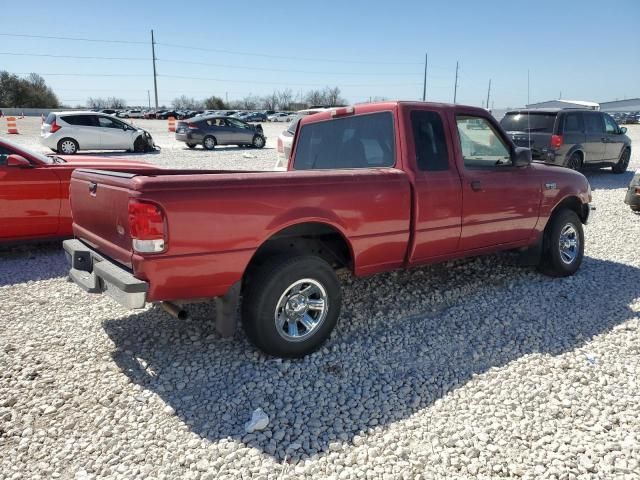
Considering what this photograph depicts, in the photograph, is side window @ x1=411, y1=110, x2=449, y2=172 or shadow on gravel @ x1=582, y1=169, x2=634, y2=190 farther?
shadow on gravel @ x1=582, y1=169, x2=634, y2=190

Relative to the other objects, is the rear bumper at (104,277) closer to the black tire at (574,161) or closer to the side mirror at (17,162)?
the side mirror at (17,162)

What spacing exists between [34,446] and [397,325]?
2.75 metres

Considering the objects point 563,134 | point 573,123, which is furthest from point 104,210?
point 573,123

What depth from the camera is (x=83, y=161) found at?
671 cm

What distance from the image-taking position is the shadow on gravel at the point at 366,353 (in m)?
2.95

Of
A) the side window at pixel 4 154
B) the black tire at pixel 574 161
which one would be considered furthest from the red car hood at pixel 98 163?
the black tire at pixel 574 161

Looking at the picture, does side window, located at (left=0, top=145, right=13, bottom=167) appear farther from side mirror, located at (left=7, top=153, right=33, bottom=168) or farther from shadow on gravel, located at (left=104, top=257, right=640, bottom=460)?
shadow on gravel, located at (left=104, top=257, right=640, bottom=460)

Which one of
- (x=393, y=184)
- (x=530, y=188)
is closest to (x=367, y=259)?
(x=393, y=184)

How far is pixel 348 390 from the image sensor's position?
3.23 meters

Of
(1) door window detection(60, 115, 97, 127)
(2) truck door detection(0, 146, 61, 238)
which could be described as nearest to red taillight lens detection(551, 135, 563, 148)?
(2) truck door detection(0, 146, 61, 238)

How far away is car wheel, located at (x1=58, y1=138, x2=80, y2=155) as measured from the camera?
1694 cm

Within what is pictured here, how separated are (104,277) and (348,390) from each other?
1.76 meters

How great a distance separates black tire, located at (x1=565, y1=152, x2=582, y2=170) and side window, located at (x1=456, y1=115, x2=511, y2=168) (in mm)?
8604

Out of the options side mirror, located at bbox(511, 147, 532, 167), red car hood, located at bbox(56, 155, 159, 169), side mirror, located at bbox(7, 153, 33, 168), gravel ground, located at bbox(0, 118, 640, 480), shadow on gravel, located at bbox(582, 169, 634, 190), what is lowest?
gravel ground, located at bbox(0, 118, 640, 480)
